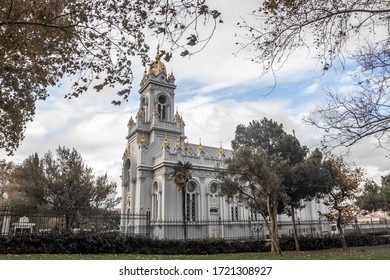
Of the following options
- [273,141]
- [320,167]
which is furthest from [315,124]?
[273,141]

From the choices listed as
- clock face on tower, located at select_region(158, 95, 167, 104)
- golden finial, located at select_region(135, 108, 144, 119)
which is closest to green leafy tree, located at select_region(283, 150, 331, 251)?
golden finial, located at select_region(135, 108, 144, 119)

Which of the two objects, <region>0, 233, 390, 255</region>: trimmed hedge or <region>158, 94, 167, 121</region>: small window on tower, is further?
<region>158, 94, 167, 121</region>: small window on tower

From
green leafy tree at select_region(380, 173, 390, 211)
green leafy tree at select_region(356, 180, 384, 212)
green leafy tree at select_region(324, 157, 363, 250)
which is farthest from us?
green leafy tree at select_region(356, 180, 384, 212)

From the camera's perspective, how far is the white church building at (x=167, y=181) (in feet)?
110

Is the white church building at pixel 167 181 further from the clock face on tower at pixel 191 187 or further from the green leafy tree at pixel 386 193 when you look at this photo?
the green leafy tree at pixel 386 193

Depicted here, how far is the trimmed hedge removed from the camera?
1487 cm

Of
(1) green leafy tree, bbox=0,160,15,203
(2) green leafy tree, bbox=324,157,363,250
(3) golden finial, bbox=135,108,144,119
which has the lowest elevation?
(2) green leafy tree, bbox=324,157,363,250

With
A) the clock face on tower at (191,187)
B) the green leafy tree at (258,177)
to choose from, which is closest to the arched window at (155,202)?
the clock face on tower at (191,187)

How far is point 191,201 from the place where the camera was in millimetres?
35625

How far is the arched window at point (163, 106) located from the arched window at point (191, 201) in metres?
10.3

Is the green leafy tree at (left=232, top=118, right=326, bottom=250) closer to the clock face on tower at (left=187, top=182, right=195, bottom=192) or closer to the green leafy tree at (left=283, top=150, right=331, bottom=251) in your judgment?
the green leafy tree at (left=283, top=150, right=331, bottom=251)

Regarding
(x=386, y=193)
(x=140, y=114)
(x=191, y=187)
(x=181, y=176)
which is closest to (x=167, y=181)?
(x=181, y=176)

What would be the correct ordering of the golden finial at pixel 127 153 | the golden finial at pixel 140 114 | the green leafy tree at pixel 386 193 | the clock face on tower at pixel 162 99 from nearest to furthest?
the green leafy tree at pixel 386 193 < the golden finial at pixel 127 153 < the golden finial at pixel 140 114 < the clock face on tower at pixel 162 99

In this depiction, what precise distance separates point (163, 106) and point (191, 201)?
13776mm
